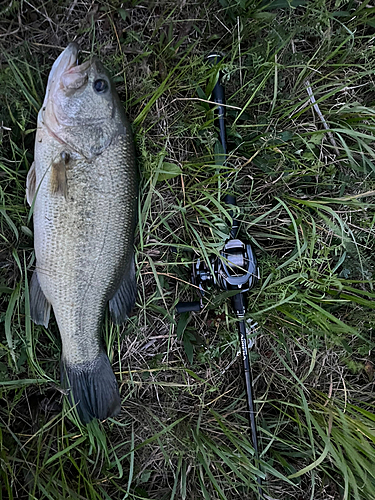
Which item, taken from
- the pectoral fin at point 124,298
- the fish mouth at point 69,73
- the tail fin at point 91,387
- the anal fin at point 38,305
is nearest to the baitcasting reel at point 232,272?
the pectoral fin at point 124,298

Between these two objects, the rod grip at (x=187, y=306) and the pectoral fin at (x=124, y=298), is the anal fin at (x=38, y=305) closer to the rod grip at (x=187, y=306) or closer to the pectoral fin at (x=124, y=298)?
the pectoral fin at (x=124, y=298)

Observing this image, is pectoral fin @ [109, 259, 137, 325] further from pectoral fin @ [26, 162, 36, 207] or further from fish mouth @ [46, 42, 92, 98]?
fish mouth @ [46, 42, 92, 98]

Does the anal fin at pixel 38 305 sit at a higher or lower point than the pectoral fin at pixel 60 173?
lower

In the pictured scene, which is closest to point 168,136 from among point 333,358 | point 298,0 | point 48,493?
point 298,0

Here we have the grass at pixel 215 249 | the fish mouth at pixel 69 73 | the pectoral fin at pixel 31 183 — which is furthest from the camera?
the grass at pixel 215 249

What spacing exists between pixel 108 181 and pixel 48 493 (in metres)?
1.76

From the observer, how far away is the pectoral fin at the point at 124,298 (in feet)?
7.30

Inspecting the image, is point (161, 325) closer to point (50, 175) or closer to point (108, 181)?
point (108, 181)

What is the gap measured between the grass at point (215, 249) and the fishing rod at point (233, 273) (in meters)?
0.08

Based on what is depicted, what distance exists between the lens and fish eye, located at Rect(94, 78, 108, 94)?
1986 mm

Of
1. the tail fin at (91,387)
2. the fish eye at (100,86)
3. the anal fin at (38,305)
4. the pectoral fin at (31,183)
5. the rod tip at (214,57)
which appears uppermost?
the rod tip at (214,57)

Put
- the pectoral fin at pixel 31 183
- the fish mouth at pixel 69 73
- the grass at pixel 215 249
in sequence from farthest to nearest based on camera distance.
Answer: the grass at pixel 215 249 → the pectoral fin at pixel 31 183 → the fish mouth at pixel 69 73

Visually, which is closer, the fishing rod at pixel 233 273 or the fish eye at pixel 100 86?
the fish eye at pixel 100 86

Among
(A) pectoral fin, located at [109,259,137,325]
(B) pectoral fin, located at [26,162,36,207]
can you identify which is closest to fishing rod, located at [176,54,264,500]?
(A) pectoral fin, located at [109,259,137,325]
